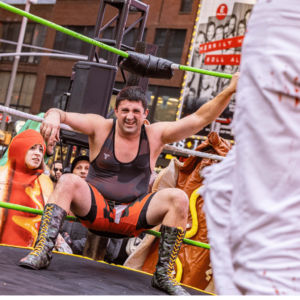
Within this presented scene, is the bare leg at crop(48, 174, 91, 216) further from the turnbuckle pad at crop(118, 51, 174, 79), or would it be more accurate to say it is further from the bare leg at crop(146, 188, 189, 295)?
the turnbuckle pad at crop(118, 51, 174, 79)

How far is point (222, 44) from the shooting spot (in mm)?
12531

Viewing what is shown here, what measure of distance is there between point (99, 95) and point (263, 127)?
2.81 m

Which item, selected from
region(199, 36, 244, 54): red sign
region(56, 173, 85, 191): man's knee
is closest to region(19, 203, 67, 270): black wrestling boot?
region(56, 173, 85, 191): man's knee

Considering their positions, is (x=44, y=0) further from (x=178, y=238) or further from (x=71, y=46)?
(x=178, y=238)

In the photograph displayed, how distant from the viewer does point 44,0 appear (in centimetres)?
1831

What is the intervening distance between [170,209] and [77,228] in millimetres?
1880

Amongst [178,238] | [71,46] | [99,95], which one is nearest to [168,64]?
[99,95]

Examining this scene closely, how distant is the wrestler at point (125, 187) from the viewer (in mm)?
1946

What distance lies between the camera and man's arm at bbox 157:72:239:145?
2141 mm

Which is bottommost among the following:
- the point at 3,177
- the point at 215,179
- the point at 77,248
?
the point at 77,248

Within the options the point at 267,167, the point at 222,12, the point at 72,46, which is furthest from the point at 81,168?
the point at 72,46

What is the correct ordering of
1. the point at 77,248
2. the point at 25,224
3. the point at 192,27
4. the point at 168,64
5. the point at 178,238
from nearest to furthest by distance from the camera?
the point at 178,238 → the point at 168,64 → the point at 25,224 → the point at 77,248 → the point at 192,27

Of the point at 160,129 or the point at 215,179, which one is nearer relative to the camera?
the point at 215,179

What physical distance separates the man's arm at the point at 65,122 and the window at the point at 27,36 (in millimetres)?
16467
